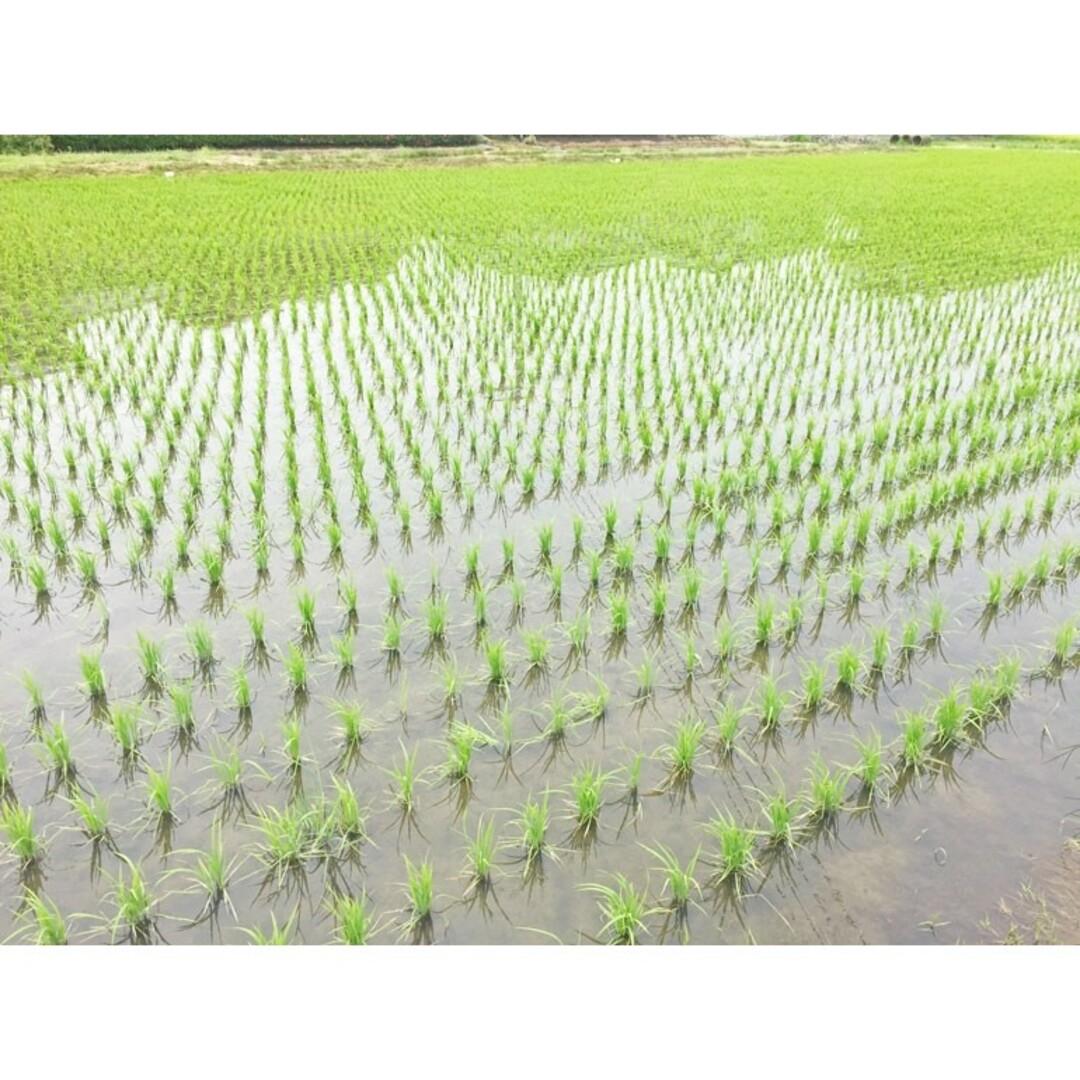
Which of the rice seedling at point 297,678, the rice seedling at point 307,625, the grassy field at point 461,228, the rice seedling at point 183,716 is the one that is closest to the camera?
the rice seedling at point 183,716

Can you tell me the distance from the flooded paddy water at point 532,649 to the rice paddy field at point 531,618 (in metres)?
0.02

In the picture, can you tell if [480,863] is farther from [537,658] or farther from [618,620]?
[618,620]

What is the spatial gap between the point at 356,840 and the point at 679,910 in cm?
112

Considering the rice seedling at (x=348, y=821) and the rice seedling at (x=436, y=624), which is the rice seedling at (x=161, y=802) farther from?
the rice seedling at (x=436, y=624)

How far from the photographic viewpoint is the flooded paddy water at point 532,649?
8.71ft

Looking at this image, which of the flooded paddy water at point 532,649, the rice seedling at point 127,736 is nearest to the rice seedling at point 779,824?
the flooded paddy water at point 532,649

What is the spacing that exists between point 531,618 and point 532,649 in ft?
1.16

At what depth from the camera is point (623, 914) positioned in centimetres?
246

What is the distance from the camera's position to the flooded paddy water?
2654mm

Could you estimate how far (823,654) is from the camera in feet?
12.2

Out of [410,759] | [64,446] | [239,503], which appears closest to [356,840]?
[410,759]

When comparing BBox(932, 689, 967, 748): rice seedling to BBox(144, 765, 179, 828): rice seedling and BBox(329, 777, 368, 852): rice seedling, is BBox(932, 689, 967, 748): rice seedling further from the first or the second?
BBox(144, 765, 179, 828): rice seedling

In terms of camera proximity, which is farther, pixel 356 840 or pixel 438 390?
pixel 438 390
